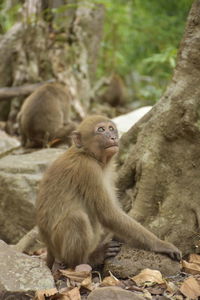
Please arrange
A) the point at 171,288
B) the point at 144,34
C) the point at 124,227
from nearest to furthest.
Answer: the point at 171,288 → the point at 124,227 → the point at 144,34

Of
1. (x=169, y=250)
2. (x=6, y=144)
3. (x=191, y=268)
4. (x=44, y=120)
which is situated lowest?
(x=6, y=144)

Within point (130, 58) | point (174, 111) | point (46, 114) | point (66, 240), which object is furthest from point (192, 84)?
point (130, 58)

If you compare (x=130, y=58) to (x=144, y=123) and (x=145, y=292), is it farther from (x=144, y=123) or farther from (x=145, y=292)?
(x=145, y=292)

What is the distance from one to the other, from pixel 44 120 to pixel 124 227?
5394 mm

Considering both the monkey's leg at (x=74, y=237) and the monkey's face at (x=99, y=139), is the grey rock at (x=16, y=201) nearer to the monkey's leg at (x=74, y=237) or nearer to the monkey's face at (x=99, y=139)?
the monkey's face at (x=99, y=139)

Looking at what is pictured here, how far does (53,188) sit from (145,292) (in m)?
1.37

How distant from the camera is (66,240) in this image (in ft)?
15.0

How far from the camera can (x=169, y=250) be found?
4.51 meters

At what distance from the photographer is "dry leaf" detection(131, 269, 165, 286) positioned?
4164 mm

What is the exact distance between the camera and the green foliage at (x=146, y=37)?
13406mm

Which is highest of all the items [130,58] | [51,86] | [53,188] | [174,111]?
[174,111]

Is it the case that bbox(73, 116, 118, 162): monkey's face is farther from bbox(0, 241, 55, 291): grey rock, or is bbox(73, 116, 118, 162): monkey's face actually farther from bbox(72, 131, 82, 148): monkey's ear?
bbox(0, 241, 55, 291): grey rock

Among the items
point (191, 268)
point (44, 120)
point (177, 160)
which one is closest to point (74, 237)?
point (191, 268)

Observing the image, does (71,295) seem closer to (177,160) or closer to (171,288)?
(171,288)
